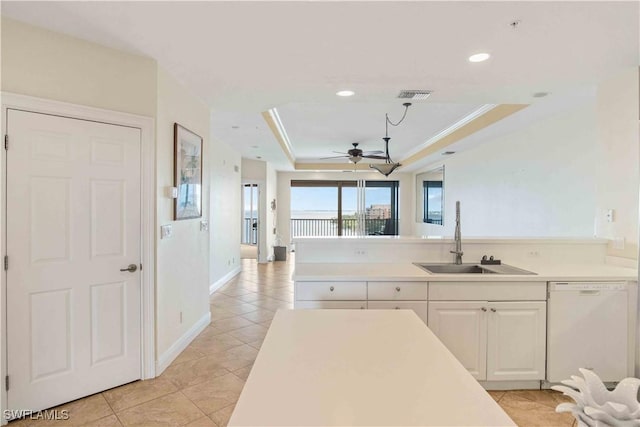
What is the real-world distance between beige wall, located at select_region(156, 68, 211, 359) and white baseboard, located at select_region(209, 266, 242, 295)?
153cm

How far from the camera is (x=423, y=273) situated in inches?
95.7

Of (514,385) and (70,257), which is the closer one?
(70,257)

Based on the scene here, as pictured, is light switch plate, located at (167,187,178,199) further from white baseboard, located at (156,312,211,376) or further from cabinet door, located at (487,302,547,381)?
cabinet door, located at (487,302,547,381)

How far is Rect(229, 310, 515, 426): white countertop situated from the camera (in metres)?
0.77

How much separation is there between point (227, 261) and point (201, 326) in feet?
8.14

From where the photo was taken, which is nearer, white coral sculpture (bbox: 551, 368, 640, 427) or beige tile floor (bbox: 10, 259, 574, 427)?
white coral sculpture (bbox: 551, 368, 640, 427)

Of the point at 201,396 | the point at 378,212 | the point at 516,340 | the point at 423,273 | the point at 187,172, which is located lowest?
the point at 201,396

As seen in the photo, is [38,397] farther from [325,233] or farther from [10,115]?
[325,233]

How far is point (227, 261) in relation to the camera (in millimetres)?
6012

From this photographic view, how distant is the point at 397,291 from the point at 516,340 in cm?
93

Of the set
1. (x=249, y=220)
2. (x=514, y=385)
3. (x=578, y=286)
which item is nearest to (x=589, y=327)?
(x=578, y=286)

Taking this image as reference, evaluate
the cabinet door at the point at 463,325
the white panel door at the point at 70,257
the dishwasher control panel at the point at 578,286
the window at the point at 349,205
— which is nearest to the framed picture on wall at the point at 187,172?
the white panel door at the point at 70,257

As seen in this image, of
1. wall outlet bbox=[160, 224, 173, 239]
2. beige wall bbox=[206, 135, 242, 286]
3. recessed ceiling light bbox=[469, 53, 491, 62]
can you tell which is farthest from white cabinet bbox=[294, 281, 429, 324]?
beige wall bbox=[206, 135, 242, 286]

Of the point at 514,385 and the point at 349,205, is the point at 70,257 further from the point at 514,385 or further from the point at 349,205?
the point at 349,205
